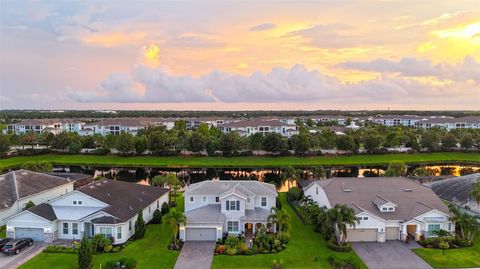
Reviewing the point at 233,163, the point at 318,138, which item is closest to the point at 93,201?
the point at 233,163

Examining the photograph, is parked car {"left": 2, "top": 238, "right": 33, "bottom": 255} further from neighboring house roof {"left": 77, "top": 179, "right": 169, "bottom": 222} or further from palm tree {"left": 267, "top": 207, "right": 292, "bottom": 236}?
palm tree {"left": 267, "top": 207, "right": 292, "bottom": 236}

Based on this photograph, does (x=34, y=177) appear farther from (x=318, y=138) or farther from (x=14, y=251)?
(x=318, y=138)

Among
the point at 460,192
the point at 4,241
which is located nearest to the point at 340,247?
the point at 460,192

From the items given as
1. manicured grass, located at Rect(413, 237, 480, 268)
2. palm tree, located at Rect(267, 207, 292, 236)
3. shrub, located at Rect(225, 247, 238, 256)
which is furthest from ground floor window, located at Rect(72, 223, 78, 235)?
manicured grass, located at Rect(413, 237, 480, 268)

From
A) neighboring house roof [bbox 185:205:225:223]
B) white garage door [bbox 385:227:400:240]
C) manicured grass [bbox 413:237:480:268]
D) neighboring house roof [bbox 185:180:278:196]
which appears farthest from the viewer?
neighboring house roof [bbox 185:180:278:196]

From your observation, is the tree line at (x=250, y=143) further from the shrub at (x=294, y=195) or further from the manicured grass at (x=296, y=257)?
the manicured grass at (x=296, y=257)

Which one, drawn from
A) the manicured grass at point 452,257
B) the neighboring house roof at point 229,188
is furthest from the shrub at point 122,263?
the manicured grass at point 452,257

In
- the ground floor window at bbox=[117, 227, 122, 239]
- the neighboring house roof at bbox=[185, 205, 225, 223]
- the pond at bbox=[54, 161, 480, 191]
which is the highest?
the neighboring house roof at bbox=[185, 205, 225, 223]

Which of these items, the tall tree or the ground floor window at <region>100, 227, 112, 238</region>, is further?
the ground floor window at <region>100, 227, 112, 238</region>
